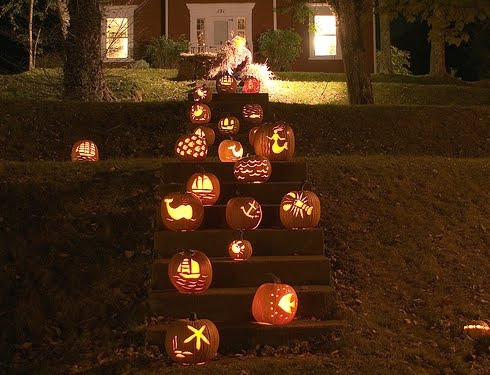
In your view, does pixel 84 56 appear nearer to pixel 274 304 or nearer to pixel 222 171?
pixel 222 171

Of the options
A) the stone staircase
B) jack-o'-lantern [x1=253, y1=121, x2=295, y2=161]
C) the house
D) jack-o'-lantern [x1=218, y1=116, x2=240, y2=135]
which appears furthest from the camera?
the house

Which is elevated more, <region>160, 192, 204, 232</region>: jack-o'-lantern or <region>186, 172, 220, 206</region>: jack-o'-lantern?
<region>186, 172, 220, 206</region>: jack-o'-lantern

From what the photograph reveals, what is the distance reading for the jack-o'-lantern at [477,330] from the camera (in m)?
6.81

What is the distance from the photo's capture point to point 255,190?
26.6 feet

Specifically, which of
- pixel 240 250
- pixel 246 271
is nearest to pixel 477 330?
pixel 246 271

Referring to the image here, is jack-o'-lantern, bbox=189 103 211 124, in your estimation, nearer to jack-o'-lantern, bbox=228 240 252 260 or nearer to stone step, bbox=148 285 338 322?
jack-o'-lantern, bbox=228 240 252 260

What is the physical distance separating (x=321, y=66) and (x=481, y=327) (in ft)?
72.8

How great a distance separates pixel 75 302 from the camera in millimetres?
6805

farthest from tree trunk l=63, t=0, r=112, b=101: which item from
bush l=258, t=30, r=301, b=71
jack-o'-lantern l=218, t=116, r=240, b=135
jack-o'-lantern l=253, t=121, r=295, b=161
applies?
A: bush l=258, t=30, r=301, b=71

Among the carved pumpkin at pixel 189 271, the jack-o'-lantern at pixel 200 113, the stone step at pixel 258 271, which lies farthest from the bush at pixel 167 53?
the carved pumpkin at pixel 189 271

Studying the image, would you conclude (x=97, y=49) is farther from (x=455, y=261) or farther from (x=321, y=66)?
(x=321, y=66)

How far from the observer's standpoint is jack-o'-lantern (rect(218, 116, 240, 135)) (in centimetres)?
1118

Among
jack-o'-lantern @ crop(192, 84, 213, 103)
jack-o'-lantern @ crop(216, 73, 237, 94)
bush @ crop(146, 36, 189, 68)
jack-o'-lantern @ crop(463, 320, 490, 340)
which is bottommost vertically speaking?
jack-o'-lantern @ crop(463, 320, 490, 340)

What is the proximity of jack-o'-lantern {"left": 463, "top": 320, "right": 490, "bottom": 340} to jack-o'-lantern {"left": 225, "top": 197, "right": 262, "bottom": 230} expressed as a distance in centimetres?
235
